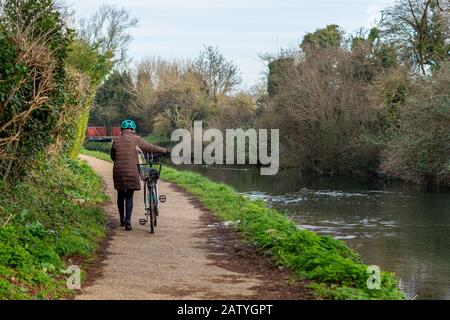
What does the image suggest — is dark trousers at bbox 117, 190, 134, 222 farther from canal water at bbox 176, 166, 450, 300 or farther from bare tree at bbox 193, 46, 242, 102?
bare tree at bbox 193, 46, 242, 102

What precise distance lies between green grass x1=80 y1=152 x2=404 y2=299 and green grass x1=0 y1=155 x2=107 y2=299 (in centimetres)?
271

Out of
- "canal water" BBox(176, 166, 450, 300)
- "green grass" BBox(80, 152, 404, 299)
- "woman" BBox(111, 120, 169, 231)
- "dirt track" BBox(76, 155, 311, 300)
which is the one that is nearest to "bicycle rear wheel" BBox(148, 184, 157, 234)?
"dirt track" BBox(76, 155, 311, 300)

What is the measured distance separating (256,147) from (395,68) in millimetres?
14300

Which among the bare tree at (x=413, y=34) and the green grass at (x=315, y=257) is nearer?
the green grass at (x=315, y=257)

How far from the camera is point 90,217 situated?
1305 centimetres

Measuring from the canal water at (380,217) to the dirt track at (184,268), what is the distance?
9.73 feet

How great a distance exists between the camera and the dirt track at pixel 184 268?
7.71 meters

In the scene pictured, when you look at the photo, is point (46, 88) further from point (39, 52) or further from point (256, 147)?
point (256, 147)

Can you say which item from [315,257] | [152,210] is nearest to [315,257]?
[315,257]

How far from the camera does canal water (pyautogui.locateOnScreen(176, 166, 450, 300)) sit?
13.5m

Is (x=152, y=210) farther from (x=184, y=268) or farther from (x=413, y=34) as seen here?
(x=413, y=34)

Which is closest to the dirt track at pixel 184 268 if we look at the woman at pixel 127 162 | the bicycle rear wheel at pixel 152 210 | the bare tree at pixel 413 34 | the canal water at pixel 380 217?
the bicycle rear wheel at pixel 152 210

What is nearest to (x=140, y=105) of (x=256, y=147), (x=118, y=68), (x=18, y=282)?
(x=118, y=68)

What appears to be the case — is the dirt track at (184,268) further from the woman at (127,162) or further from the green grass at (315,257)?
the woman at (127,162)
